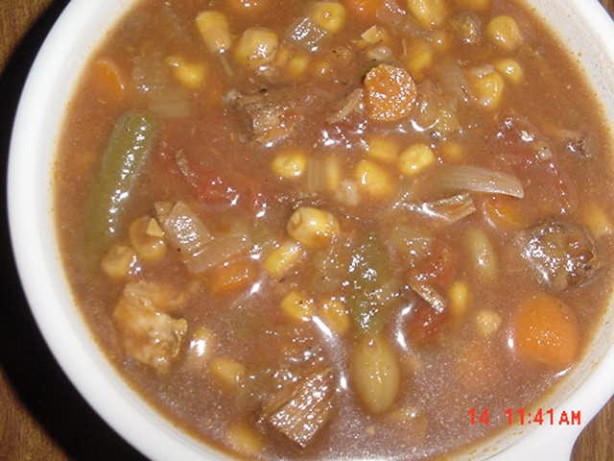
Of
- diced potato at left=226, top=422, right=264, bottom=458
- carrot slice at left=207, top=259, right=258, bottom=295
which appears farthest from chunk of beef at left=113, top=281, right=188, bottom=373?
diced potato at left=226, top=422, right=264, bottom=458

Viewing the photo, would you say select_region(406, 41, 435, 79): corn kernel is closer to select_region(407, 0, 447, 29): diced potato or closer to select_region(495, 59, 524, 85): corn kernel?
select_region(407, 0, 447, 29): diced potato

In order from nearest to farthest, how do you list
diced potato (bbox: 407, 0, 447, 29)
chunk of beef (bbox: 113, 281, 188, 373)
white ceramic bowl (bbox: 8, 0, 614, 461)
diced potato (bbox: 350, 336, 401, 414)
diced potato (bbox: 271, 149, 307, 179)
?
white ceramic bowl (bbox: 8, 0, 614, 461)
chunk of beef (bbox: 113, 281, 188, 373)
diced potato (bbox: 350, 336, 401, 414)
diced potato (bbox: 271, 149, 307, 179)
diced potato (bbox: 407, 0, 447, 29)

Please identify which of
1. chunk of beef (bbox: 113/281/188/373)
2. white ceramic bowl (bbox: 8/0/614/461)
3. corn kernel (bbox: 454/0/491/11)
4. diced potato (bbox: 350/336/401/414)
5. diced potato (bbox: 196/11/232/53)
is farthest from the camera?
corn kernel (bbox: 454/0/491/11)

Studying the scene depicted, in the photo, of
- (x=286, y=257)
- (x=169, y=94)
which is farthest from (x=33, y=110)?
(x=286, y=257)

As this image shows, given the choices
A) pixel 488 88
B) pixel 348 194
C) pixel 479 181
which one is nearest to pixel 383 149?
pixel 348 194

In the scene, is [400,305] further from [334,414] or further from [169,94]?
[169,94]

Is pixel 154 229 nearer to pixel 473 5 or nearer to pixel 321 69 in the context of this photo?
pixel 321 69
